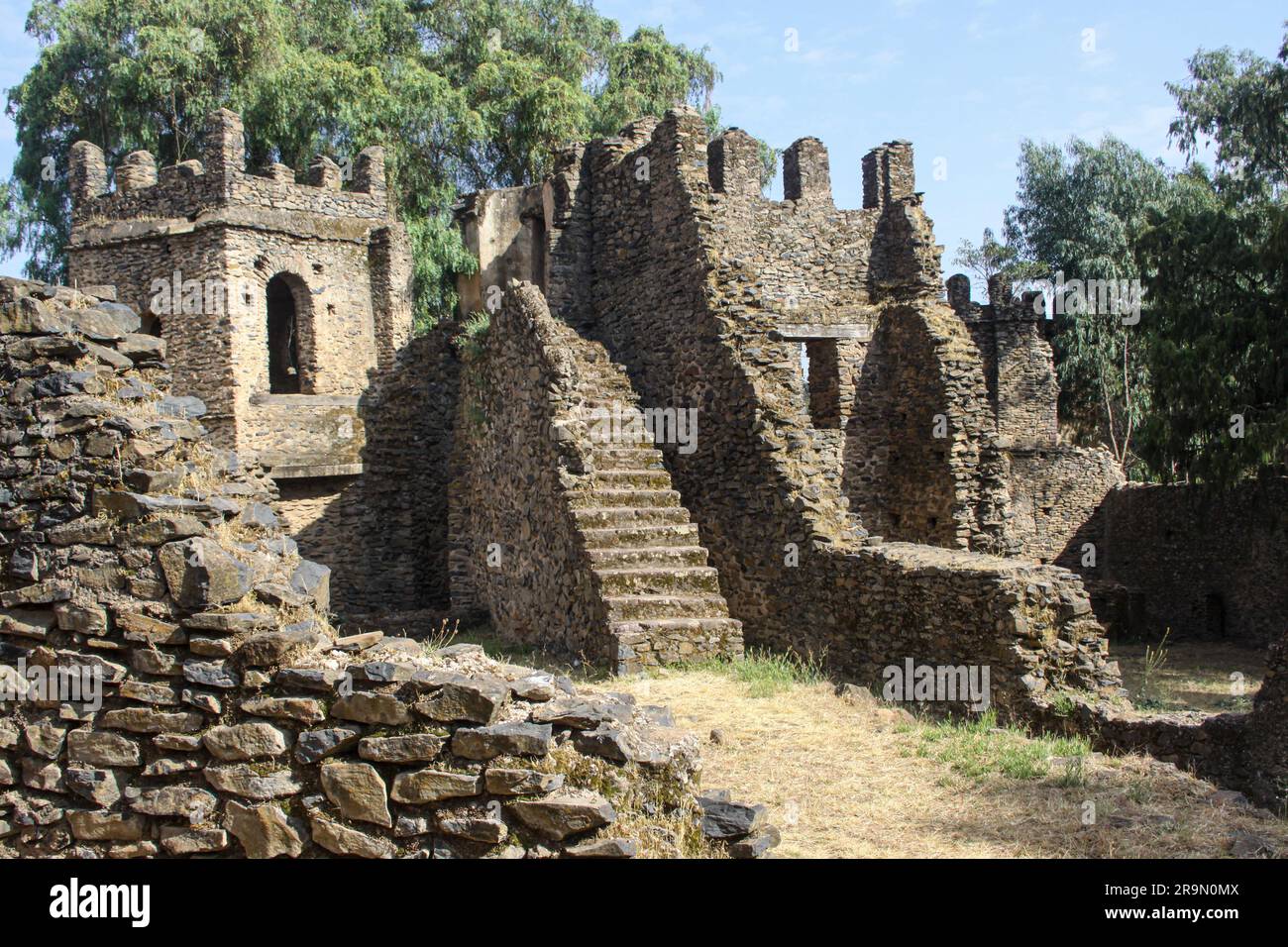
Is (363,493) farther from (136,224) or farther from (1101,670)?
(1101,670)

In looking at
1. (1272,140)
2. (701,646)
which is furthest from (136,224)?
(1272,140)

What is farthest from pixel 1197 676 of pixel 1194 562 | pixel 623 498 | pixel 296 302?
pixel 296 302

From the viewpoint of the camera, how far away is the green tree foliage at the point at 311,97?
2548cm

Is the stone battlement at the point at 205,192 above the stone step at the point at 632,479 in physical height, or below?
above

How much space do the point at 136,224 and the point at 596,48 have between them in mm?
16675

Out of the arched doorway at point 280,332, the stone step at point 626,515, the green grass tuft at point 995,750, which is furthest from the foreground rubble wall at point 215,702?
the arched doorway at point 280,332

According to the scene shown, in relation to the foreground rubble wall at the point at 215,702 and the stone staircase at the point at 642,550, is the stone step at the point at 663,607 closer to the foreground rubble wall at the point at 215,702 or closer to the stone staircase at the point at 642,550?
the stone staircase at the point at 642,550

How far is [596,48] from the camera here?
32.9m

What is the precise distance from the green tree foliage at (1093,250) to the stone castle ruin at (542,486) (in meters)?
3.95

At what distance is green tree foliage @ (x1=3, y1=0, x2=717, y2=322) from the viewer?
25484mm

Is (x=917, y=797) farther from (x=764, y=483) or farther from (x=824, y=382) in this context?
(x=824, y=382)

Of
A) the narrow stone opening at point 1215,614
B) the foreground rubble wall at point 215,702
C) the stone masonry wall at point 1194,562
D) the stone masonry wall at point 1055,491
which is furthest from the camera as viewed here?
the stone masonry wall at point 1055,491

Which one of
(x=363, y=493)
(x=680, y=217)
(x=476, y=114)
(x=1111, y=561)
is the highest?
(x=476, y=114)

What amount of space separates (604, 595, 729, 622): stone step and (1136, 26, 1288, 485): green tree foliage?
34.3ft
